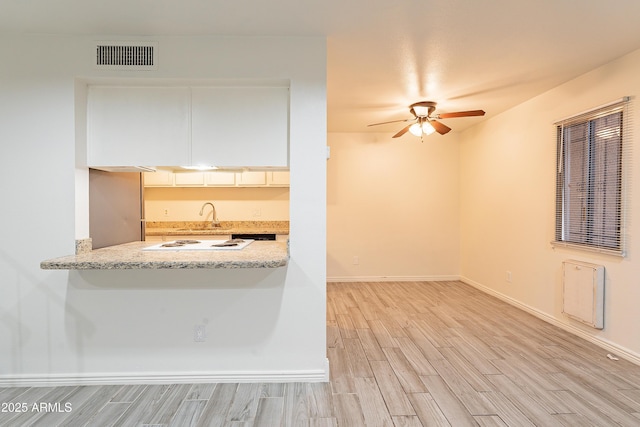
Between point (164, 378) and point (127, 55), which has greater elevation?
point (127, 55)

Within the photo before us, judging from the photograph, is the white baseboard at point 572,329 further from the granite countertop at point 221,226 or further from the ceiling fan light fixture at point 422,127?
the granite countertop at point 221,226

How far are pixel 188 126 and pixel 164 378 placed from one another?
182cm

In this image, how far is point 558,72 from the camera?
10.5 feet

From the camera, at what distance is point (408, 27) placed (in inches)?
94.1

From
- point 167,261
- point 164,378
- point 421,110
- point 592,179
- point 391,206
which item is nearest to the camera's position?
point 167,261

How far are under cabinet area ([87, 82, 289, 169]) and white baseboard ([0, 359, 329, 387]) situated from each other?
1.50 meters

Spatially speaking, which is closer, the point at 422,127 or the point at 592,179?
the point at 592,179

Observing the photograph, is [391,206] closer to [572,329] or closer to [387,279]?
[387,279]

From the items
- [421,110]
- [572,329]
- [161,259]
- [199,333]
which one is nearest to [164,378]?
[199,333]

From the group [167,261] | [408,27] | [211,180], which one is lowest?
Result: [167,261]

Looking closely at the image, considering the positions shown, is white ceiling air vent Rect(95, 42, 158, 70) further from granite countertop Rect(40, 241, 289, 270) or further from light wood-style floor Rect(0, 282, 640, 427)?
light wood-style floor Rect(0, 282, 640, 427)

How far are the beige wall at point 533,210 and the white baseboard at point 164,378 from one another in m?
2.60

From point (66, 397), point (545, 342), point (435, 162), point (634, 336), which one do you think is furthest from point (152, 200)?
point (634, 336)

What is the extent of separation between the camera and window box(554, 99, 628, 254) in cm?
294
